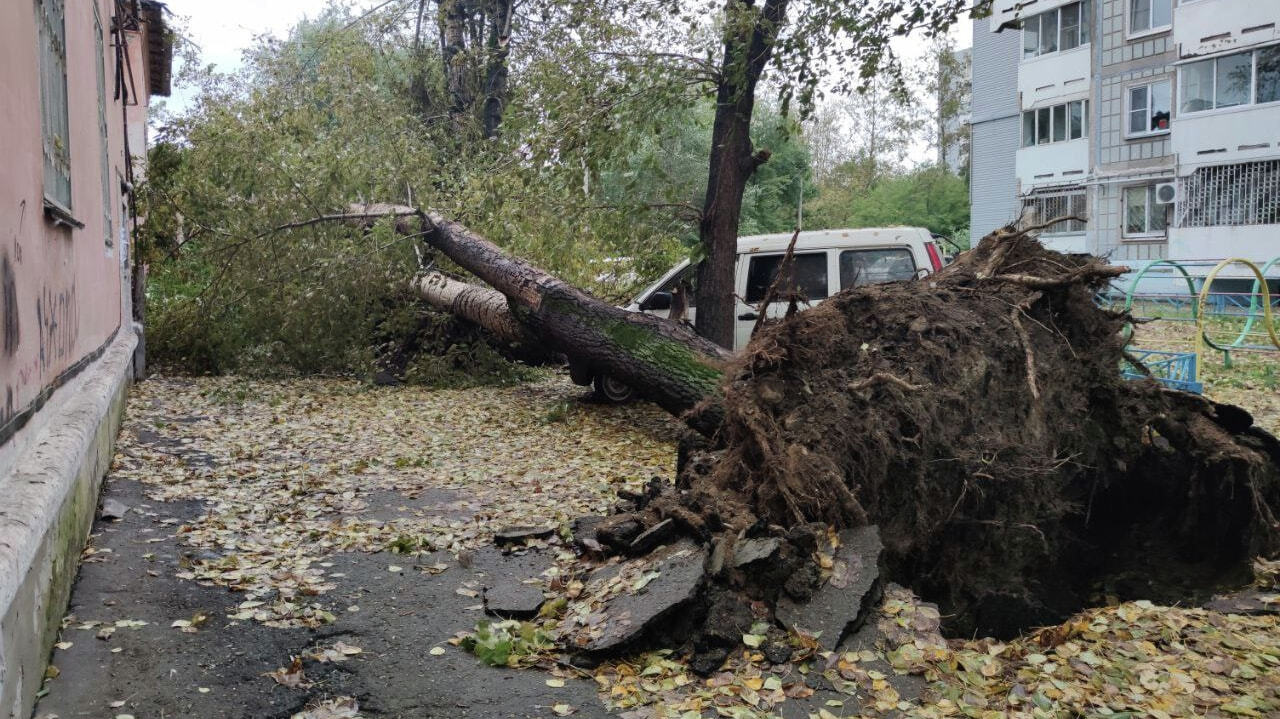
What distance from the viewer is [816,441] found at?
5.46 m

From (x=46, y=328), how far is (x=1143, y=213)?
2693 cm

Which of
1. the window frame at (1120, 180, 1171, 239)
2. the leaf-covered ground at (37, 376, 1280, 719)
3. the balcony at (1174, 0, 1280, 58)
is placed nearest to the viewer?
the leaf-covered ground at (37, 376, 1280, 719)

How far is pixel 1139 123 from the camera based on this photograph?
26.2 meters

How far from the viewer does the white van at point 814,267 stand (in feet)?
34.4

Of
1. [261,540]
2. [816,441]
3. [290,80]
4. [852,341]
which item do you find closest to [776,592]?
[816,441]

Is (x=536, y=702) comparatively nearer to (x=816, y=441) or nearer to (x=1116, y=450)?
(x=816, y=441)

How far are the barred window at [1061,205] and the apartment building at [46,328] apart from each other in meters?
25.7

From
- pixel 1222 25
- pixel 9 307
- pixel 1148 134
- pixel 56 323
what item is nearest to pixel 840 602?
pixel 9 307

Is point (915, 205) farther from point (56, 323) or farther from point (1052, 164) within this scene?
point (56, 323)

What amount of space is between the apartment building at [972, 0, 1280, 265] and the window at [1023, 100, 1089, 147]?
A: 0.04 metres

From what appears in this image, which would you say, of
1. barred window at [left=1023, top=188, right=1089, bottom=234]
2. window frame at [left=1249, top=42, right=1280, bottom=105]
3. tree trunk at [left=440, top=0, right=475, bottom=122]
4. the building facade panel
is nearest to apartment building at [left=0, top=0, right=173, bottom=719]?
tree trunk at [left=440, top=0, right=475, bottom=122]

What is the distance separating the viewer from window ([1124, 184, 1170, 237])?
84.3ft

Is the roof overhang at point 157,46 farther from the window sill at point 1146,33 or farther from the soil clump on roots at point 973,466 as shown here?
the window sill at point 1146,33

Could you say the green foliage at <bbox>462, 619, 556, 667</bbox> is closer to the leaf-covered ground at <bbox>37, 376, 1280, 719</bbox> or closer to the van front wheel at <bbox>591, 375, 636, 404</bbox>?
the leaf-covered ground at <bbox>37, 376, 1280, 719</bbox>
